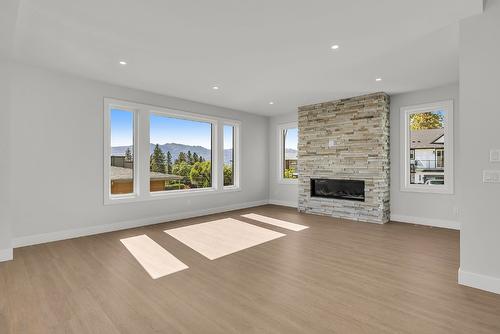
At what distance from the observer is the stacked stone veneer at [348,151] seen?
5562 mm

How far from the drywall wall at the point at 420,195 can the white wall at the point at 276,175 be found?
8.61ft

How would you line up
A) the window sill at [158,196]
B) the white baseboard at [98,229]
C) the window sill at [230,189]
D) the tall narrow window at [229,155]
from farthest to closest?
the tall narrow window at [229,155] < the window sill at [230,189] < the window sill at [158,196] < the white baseboard at [98,229]

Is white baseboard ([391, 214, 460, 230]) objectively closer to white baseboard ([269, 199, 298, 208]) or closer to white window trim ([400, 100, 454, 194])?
white window trim ([400, 100, 454, 194])

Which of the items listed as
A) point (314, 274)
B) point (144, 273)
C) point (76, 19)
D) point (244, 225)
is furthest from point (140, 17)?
point (244, 225)

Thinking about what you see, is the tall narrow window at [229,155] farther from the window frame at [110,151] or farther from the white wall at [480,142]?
the white wall at [480,142]

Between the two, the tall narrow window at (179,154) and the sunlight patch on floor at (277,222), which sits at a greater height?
the tall narrow window at (179,154)

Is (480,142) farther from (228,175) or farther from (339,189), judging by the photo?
(228,175)

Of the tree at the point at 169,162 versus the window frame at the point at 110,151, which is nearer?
the window frame at the point at 110,151

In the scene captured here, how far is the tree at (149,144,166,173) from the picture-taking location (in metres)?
5.66

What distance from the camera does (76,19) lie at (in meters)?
2.72

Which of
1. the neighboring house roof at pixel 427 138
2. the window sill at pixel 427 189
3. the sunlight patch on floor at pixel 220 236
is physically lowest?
the sunlight patch on floor at pixel 220 236

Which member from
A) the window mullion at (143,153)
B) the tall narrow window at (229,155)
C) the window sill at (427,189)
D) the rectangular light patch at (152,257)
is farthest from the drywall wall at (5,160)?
the window sill at (427,189)

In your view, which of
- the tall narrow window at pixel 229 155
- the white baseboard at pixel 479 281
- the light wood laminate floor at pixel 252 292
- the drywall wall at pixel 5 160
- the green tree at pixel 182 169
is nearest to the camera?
the light wood laminate floor at pixel 252 292

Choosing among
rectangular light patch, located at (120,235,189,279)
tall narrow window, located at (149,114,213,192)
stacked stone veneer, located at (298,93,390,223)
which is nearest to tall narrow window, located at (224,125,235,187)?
tall narrow window, located at (149,114,213,192)
